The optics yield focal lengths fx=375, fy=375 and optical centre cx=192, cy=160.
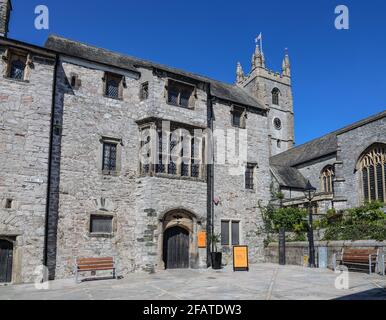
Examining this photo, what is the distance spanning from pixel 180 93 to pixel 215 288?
35.6 ft

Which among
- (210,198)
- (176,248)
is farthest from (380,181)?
(176,248)

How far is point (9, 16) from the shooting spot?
18219mm

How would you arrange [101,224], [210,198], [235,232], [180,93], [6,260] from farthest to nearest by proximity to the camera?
[235,232]
[210,198]
[180,93]
[101,224]
[6,260]

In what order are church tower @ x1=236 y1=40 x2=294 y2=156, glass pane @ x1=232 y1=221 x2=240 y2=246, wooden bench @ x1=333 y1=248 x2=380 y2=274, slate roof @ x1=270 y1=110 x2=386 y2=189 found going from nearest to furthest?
wooden bench @ x1=333 y1=248 x2=380 y2=274, glass pane @ x1=232 y1=221 x2=240 y2=246, slate roof @ x1=270 y1=110 x2=386 y2=189, church tower @ x1=236 y1=40 x2=294 y2=156

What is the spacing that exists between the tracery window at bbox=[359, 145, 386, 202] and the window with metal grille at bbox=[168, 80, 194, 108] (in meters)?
12.7

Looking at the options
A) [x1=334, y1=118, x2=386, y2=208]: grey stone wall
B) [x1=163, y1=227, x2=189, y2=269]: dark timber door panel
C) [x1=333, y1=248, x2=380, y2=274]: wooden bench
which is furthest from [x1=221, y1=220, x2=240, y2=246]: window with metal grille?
[x1=334, y1=118, x2=386, y2=208]: grey stone wall

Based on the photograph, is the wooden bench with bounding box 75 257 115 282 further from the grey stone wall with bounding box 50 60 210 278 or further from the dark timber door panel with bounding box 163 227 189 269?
the dark timber door panel with bounding box 163 227 189 269

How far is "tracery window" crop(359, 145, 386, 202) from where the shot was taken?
23406 millimetres

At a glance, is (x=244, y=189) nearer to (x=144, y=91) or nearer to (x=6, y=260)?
(x=144, y=91)

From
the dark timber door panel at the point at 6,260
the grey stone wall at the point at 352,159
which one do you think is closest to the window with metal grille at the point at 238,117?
the grey stone wall at the point at 352,159

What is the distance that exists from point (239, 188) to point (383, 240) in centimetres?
824

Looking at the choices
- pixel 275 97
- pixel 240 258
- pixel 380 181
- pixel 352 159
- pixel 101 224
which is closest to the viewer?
pixel 101 224

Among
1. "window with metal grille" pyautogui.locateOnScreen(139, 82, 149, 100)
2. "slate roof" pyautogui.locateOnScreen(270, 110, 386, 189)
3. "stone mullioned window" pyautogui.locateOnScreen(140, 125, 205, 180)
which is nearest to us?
"stone mullioned window" pyautogui.locateOnScreen(140, 125, 205, 180)

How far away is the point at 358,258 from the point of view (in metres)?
15.4
